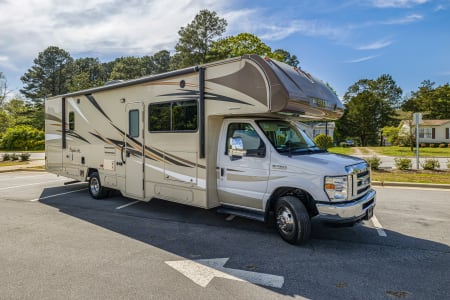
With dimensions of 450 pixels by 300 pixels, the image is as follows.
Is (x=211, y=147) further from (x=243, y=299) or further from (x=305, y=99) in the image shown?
(x=243, y=299)

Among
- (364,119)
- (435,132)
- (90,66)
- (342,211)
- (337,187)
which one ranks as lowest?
(342,211)

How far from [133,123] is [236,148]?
3.01 metres

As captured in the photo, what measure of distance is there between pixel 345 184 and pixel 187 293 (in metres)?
2.77

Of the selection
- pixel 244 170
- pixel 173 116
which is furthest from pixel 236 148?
pixel 173 116

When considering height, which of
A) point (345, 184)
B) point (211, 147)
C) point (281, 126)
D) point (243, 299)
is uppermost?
point (281, 126)

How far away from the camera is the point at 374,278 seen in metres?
4.01

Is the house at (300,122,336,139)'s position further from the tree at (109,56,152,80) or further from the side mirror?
the tree at (109,56,152,80)

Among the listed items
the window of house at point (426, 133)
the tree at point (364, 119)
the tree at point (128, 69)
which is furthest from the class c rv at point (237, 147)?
the tree at point (364, 119)

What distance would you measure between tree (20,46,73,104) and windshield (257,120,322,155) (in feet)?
204

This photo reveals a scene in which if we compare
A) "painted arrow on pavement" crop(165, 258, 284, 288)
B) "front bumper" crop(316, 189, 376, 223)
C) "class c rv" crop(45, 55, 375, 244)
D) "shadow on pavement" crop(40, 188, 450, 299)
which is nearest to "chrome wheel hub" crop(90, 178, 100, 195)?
"class c rv" crop(45, 55, 375, 244)

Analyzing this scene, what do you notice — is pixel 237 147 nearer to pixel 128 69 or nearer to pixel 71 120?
pixel 71 120

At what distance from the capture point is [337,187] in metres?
4.76

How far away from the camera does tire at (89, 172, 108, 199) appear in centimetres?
855

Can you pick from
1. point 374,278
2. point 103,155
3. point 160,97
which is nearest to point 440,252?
point 374,278
